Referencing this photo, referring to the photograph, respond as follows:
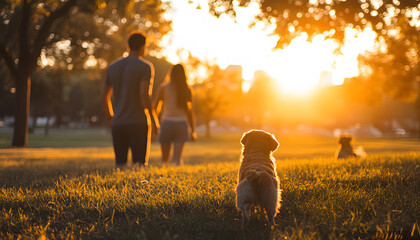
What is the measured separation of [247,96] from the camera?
2064 inches

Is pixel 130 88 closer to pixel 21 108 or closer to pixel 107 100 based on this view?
pixel 107 100

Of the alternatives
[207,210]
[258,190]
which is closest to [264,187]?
[258,190]

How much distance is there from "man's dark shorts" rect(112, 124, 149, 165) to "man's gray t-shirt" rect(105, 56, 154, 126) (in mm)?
109

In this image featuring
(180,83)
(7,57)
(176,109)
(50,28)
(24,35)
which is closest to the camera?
(180,83)

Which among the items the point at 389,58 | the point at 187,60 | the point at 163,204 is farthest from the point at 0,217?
the point at 187,60

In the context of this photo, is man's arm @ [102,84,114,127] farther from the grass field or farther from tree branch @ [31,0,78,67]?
tree branch @ [31,0,78,67]

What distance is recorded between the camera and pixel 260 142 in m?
3.89

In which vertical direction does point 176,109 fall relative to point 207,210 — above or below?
above

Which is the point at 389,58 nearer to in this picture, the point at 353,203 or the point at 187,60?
the point at 187,60

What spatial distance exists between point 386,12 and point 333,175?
169 inches

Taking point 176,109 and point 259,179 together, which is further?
point 176,109

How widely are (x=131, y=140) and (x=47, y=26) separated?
474 inches

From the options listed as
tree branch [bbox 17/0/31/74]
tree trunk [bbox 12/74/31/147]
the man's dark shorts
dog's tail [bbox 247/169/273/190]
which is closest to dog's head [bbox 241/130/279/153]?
dog's tail [bbox 247/169/273/190]

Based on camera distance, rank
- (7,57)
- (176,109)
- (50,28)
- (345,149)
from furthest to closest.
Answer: (50,28), (7,57), (345,149), (176,109)
